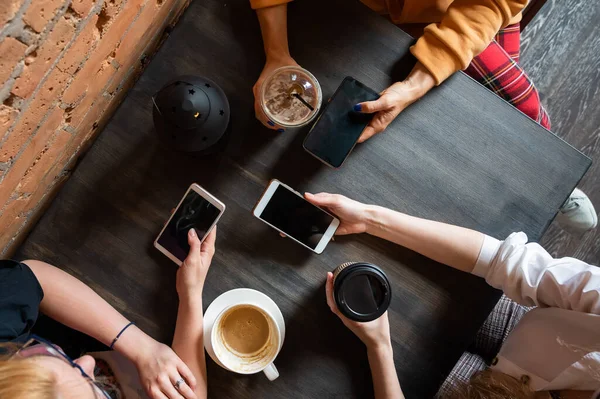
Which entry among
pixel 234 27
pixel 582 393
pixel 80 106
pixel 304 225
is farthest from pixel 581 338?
pixel 80 106

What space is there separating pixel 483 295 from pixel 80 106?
896mm

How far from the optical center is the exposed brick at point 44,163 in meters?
0.84

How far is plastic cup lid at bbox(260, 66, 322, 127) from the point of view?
0.91m

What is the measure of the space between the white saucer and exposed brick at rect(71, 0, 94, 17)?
558mm

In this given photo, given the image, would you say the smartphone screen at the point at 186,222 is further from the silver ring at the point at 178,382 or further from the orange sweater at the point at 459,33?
the orange sweater at the point at 459,33

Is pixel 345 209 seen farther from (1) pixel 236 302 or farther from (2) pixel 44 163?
(2) pixel 44 163

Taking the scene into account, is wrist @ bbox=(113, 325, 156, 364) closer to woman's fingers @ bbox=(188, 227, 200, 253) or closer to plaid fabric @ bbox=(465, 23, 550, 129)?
woman's fingers @ bbox=(188, 227, 200, 253)

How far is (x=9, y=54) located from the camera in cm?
59

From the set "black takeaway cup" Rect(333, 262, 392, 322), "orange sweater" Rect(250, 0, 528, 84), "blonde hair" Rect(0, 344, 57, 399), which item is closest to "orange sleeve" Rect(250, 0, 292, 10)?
"orange sweater" Rect(250, 0, 528, 84)

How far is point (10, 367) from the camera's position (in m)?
0.70

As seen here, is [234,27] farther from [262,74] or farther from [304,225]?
[304,225]

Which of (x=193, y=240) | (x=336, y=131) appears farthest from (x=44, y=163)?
(x=336, y=131)

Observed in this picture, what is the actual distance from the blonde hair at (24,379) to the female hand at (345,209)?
54 cm

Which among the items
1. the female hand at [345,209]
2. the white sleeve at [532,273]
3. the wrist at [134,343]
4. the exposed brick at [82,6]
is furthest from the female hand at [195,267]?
the white sleeve at [532,273]
